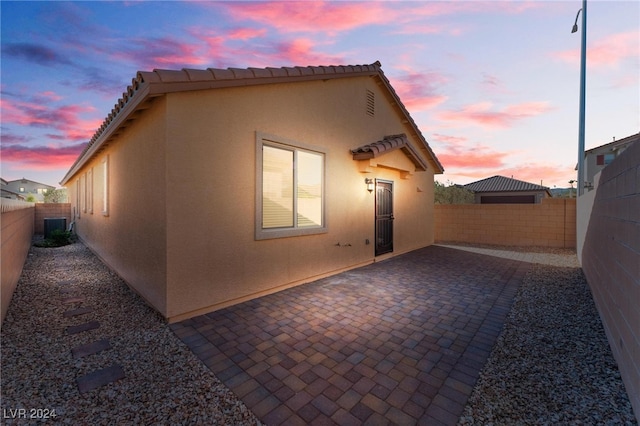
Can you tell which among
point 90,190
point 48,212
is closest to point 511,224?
point 90,190

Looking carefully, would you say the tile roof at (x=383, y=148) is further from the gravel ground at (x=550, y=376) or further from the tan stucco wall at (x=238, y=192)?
the gravel ground at (x=550, y=376)

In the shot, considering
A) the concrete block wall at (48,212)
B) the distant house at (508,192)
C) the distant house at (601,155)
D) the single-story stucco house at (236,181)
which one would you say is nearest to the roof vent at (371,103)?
the single-story stucco house at (236,181)

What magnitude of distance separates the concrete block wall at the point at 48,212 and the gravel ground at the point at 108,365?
1469 cm

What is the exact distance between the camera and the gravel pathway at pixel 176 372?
2.15 metres

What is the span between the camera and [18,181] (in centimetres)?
4594

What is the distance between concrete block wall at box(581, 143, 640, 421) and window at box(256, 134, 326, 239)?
15.3ft

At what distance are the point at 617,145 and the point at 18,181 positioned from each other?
80.6m

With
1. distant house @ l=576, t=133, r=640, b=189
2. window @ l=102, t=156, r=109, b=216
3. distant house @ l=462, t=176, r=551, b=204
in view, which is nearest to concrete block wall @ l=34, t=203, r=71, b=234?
window @ l=102, t=156, r=109, b=216

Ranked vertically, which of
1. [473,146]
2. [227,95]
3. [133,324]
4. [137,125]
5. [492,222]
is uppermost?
[473,146]

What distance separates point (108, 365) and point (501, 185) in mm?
34965

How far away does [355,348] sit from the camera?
10.6ft

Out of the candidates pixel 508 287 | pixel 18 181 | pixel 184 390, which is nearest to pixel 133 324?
pixel 184 390

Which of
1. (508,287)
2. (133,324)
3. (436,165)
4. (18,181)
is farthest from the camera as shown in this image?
(18,181)

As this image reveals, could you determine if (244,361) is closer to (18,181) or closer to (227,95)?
(227,95)
